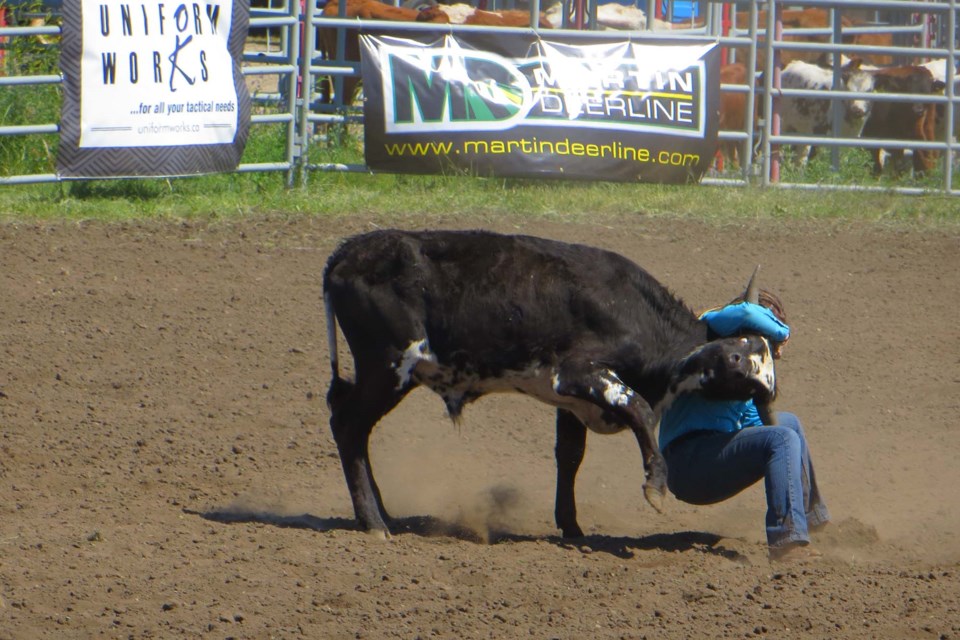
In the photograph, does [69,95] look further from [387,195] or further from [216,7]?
[387,195]

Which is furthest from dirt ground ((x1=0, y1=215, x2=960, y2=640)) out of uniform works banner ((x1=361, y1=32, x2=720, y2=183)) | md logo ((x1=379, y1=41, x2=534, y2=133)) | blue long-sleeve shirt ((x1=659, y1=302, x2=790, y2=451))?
md logo ((x1=379, y1=41, x2=534, y2=133))

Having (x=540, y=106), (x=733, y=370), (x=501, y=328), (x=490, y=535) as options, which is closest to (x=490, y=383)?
(x=501, y=328)

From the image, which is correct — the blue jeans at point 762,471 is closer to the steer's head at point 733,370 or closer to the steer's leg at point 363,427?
the steer's head at point 733,370

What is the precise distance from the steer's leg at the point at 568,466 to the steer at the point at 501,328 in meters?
0.21

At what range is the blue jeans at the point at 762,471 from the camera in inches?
200

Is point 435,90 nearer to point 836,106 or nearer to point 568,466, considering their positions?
point 836,106

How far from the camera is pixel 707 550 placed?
5.37 meters

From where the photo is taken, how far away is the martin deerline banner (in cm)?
973

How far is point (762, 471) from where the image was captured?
5199 millimetres

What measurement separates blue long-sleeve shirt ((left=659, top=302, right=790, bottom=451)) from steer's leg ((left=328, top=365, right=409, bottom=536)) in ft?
3.67

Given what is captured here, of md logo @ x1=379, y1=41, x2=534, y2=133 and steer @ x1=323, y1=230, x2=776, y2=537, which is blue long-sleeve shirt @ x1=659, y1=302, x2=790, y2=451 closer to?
steer @ x1=323, y1=230, x2=776, y2=537

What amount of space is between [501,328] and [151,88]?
5553 millimetres

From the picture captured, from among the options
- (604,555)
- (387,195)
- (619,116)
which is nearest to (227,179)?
(387,195)

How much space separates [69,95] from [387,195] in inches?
Result: 103
